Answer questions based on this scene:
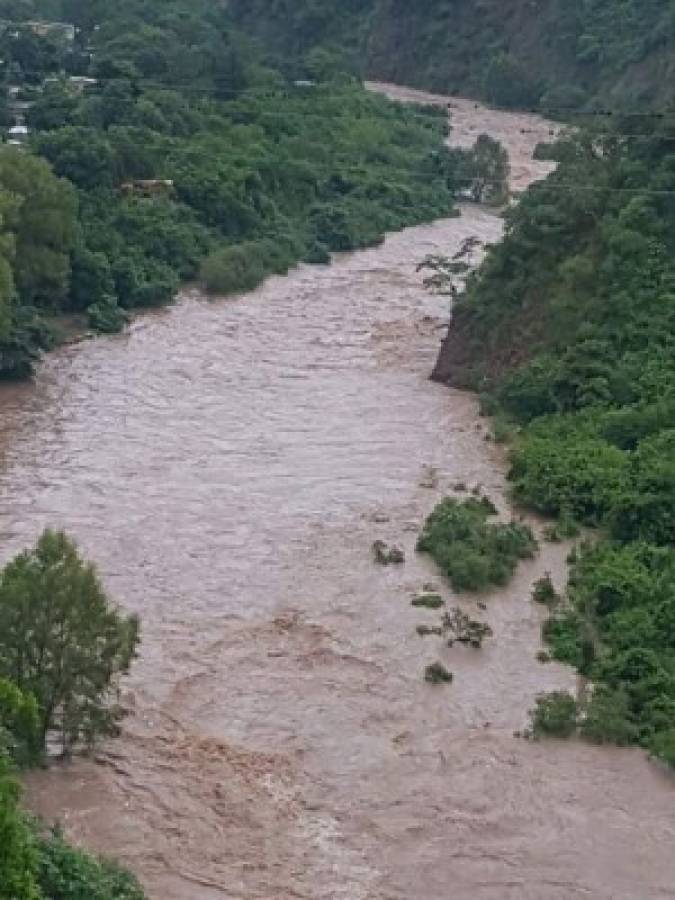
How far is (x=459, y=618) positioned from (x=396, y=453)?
613 cm

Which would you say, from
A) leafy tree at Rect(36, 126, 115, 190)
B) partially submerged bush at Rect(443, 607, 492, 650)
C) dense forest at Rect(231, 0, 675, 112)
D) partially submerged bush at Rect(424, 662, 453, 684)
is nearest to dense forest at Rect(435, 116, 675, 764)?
partially submerged bush at Rect(443, 607, 492, 650)

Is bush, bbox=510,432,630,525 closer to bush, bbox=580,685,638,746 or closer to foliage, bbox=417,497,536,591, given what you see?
foliage, bbox=417,497,536,591

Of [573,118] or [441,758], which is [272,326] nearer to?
[441,758]

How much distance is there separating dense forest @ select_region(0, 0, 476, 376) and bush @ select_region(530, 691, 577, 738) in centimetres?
1285

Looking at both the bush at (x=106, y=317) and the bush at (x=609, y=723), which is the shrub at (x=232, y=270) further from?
the bush at (x=609, y=723)

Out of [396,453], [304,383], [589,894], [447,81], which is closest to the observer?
[589,894]

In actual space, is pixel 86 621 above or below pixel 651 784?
above

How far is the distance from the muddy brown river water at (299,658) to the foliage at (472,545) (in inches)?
11.1

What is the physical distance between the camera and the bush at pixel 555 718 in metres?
16.2

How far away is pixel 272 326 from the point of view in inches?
1247

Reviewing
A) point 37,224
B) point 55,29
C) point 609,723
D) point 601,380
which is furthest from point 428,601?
point 55,29

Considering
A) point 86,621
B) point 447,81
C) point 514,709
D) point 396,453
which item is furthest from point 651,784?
point 447,81

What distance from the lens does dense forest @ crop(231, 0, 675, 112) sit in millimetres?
54812

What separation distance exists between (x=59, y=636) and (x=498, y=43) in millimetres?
51769
